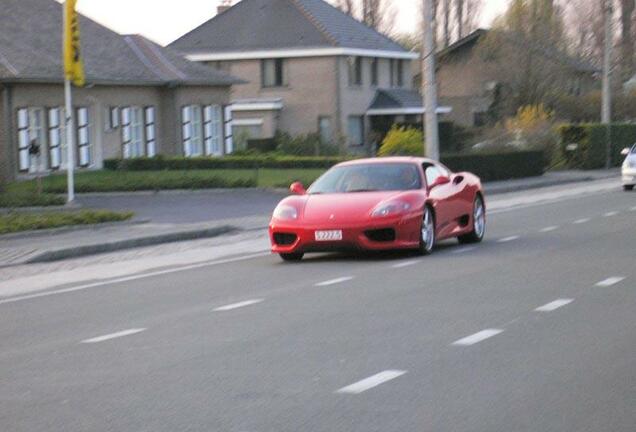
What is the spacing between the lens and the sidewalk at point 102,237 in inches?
799

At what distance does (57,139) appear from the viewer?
45.9m

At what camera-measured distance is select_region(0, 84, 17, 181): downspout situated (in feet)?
140

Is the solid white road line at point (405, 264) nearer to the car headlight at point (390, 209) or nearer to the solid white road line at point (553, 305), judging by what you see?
the car headlight at point (390, 209)

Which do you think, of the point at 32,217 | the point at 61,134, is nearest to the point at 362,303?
the point at 32,217

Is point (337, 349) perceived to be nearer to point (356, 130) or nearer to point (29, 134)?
point (29, 134)

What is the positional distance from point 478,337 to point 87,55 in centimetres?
3943

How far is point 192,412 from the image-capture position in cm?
841

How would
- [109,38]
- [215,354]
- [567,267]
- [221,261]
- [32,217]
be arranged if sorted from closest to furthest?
[215,354], [567,267], [221,261], [32,217], [109,38]

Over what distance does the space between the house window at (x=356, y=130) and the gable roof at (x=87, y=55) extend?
12.0 meters

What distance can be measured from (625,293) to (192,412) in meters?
6.62

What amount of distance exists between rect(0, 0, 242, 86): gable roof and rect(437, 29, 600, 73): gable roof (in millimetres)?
19753

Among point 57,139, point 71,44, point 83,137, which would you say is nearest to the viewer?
point 71,44

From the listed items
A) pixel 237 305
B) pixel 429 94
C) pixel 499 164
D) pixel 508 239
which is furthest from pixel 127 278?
pixel 499 164

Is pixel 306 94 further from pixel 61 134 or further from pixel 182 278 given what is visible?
pixel 182 278
